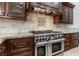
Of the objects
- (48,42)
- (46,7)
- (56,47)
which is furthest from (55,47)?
(46,7)

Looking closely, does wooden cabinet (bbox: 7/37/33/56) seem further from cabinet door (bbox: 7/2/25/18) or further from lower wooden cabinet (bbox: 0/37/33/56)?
cabinet door (bbox: 7/2/25/18)

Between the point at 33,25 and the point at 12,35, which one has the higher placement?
the point at 33,25

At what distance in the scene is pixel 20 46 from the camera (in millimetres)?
1737

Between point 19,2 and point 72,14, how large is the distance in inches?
34.5

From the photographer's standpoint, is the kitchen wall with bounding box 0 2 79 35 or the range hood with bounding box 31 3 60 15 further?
the range hood with bounding box 31 3 60 15

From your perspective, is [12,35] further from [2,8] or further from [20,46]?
[2,8]

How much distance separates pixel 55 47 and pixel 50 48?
0.35ft

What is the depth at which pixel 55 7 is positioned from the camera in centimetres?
214

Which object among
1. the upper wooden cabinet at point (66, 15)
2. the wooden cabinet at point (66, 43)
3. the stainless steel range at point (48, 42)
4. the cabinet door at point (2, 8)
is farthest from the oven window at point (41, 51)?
the cabinet door at point (2, 8)

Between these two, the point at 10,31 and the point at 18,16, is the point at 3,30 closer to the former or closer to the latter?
the point at 10,31

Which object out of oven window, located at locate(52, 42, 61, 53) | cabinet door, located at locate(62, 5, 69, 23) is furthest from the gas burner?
cabinet door, located at locate(62, 5, 69, 23)

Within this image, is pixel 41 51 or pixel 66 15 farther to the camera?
pixel 66 15

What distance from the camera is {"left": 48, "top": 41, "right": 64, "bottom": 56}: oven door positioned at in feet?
6.48

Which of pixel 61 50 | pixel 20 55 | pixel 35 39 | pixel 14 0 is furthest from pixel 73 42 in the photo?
pixel 14 0
